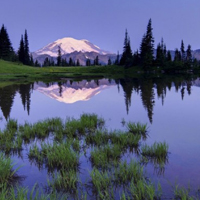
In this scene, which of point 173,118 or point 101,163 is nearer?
point 101,163

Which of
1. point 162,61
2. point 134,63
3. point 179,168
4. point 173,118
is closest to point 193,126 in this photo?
point 173,118

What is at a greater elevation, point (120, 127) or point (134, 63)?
point (134, 63)

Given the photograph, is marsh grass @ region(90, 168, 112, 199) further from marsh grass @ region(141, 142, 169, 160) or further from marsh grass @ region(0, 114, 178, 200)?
marsh grass @ region(141, 142, 169, 160)

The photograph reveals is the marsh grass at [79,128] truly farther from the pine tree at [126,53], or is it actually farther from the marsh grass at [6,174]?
the pine tree at [126,53]

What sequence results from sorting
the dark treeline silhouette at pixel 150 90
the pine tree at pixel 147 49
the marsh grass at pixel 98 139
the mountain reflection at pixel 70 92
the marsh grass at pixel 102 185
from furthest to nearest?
1. the pine tree at pixel 147 49
2. the mountain reflection at pixel 70 92
3. the dark treeline silhouette at pixel 150 90
4. the marsh grass at pixel 98 139
5. the marsh grass at pixel 102 185

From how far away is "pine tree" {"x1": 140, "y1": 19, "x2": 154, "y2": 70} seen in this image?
91125 millimetres

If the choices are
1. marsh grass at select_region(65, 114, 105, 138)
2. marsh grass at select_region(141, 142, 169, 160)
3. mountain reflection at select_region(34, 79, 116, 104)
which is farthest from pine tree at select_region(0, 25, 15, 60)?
marsh grass at select_region(141, 142, 169, 160)

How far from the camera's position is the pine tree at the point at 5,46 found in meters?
107

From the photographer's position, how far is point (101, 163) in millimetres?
7418

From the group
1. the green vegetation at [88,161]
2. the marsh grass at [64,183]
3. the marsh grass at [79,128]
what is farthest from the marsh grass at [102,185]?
the marsh grass at [79,128]

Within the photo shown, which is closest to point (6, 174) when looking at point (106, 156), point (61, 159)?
point (61, 159)

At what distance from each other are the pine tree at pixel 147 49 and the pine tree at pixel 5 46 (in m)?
58.9

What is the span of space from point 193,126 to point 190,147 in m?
3.86

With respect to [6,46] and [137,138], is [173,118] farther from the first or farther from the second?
[6,46]
